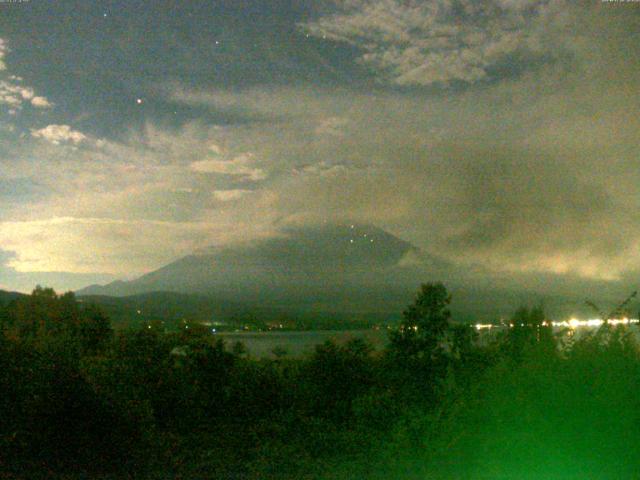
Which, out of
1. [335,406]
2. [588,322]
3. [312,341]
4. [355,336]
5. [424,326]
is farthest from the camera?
[312,341]

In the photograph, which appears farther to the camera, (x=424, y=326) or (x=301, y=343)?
(x=301, y=343)

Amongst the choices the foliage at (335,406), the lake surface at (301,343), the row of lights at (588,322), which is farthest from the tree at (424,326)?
the row of lights at (588,322)

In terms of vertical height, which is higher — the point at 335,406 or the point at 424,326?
the point at 424,326

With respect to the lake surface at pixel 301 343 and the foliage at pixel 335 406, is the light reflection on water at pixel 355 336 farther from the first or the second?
the foliage at pixel 335 406

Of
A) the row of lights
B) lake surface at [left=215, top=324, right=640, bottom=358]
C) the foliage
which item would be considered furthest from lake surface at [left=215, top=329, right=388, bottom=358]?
the row of lights

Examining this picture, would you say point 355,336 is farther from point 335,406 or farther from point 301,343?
point 301,343

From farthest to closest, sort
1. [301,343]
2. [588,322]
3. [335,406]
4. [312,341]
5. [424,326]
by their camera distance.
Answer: [301,343] → [312,341] → [335,406] → [424,326] → [588,322]

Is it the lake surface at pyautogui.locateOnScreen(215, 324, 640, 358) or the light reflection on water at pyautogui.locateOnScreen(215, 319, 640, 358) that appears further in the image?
the lake surface at pyautogui.locateOnScreen(215, 324, 640, 358)

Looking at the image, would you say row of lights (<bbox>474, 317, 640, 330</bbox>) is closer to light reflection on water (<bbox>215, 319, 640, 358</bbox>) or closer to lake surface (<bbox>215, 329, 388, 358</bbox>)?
light reflection on water (<bbox>215, 319, 640, 358</bbox>)

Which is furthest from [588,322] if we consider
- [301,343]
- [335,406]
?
[301,343]
